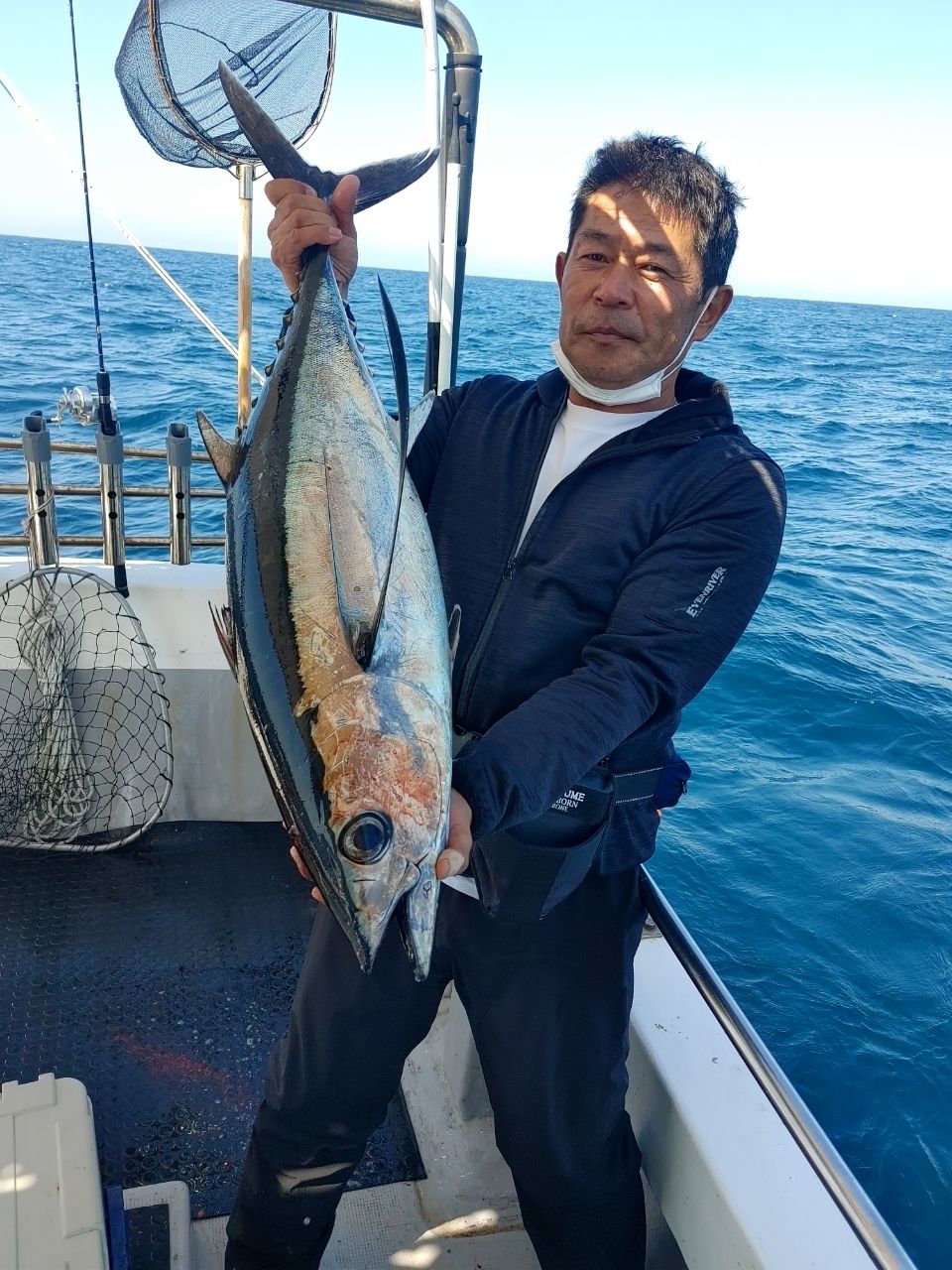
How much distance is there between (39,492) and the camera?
300 cm

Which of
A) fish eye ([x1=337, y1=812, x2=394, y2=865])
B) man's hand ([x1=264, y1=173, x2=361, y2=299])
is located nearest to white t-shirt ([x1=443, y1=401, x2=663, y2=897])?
man's hand ([x1=264, y1=173, x2=361, y2=299])

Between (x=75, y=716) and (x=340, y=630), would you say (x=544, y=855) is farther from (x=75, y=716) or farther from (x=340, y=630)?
(x=75, y=716)

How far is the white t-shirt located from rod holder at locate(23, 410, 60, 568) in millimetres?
1889

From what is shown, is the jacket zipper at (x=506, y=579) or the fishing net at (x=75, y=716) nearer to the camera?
the jacket zipper at (x=506, y=579)

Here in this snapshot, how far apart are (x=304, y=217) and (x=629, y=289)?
0.66 metres

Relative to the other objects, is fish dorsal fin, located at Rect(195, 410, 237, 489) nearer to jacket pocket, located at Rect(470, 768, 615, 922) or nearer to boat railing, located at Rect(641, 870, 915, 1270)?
jacket pocket, located at Rect(470, 768, 615, 922)

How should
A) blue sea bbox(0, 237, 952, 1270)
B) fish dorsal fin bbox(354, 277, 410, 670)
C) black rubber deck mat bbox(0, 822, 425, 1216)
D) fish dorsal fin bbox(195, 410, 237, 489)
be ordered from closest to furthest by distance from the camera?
fish dorsal fin bbox(354, 277, 410, 670) → fish dorsal fin bbox(195, 410, 237, 489) → black rubber deck mat bbox(0, 822, 425, 1216) → blue sea bbox(0, 237, 952, 1270)

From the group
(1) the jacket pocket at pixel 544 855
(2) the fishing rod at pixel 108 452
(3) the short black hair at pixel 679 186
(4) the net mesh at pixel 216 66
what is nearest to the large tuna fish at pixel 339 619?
(1) the jacket pocket at pixel 544 855

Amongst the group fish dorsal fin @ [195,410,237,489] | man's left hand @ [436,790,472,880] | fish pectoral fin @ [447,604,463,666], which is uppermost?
fish dorsal fin @ [195,410,237,489]

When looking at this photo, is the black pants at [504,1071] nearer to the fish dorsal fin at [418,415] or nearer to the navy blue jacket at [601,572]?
the navy blue jacket at [601,572]

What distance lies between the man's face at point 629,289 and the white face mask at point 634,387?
0.01m

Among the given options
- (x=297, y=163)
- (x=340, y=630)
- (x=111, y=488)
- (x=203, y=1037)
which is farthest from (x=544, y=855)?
(x=111, y=488)

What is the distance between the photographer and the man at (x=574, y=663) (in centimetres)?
164

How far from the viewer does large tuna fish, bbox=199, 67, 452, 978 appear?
1146 millimetres
